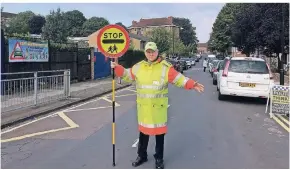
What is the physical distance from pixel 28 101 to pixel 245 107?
22.4 ft

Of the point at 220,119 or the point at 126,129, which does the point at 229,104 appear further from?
the point at 126,129

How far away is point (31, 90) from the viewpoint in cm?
1047

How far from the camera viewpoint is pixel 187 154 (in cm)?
577

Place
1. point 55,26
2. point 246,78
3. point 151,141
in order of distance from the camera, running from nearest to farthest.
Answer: point 151,141
point 246,78
point 55,26

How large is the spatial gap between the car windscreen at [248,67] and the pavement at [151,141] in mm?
1888

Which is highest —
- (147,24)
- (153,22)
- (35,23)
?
(153,22)

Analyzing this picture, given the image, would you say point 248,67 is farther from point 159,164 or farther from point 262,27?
point 262,27

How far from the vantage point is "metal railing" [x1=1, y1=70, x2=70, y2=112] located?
945 cm

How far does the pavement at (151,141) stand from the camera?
5.33 metres

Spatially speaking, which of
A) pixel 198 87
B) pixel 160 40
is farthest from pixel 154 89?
pixel 160 40

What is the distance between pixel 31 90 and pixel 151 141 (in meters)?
5.38

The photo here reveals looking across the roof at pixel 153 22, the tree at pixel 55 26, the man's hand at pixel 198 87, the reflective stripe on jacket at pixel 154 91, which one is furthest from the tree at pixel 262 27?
the roof at pixel 153 22

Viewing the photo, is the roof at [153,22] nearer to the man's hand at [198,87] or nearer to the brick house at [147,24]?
the brick house at [147,24]

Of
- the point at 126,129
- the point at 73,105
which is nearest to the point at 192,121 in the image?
the point at 126,129
